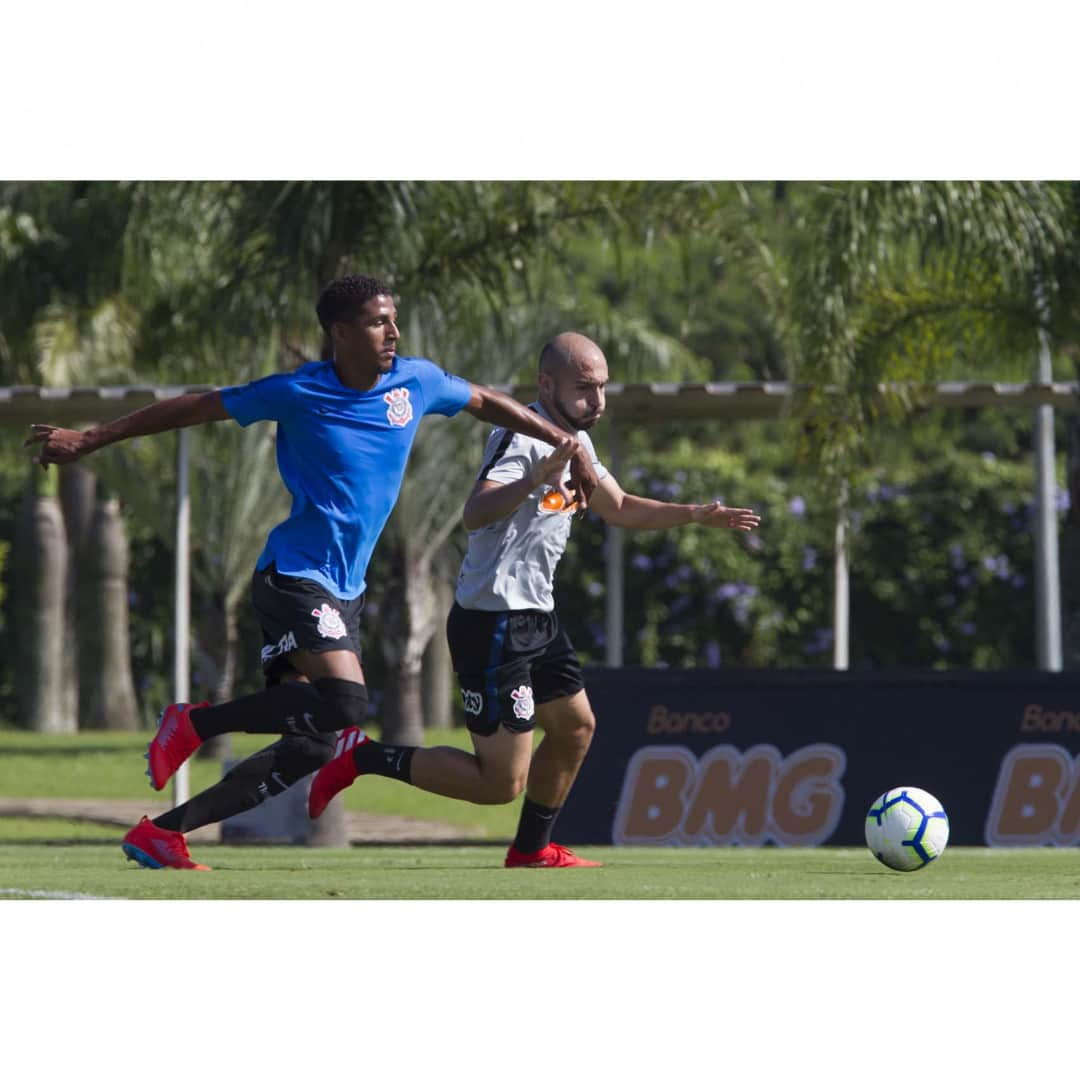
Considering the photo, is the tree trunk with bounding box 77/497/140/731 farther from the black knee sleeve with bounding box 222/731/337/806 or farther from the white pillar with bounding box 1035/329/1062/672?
the black knee sleeve with bounding box 222/731/337/806

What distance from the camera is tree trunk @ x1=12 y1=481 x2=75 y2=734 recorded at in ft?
84.0

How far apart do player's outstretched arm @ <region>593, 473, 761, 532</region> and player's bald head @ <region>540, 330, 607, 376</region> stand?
19.7 inches

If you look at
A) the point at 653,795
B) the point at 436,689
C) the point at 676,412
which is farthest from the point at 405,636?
the point at 436,689

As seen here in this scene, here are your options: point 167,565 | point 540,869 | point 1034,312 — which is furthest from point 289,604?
point 167,565

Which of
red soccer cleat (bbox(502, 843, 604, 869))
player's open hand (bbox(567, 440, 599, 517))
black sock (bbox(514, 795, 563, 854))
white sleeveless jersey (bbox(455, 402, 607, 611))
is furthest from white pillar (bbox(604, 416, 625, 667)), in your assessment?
player's open hand (bbox(567, 440, 599, 517))

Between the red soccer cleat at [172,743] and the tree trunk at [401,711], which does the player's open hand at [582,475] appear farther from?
the tree trunk at [401,711]

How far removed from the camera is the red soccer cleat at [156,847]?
774cm

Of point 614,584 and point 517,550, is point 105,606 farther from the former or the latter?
point 517,550

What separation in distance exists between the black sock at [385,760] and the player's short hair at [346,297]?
172cm

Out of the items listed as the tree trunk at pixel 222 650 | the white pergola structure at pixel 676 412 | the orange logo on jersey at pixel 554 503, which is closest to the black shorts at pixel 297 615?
the orange logo on jersey at pixel 554 503

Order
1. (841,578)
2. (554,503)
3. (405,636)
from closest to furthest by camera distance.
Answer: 1. (554,503)
2. (841,578)
3. (405,636)

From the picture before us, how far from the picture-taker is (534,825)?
8.30m

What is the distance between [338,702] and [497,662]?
2.66 feet
